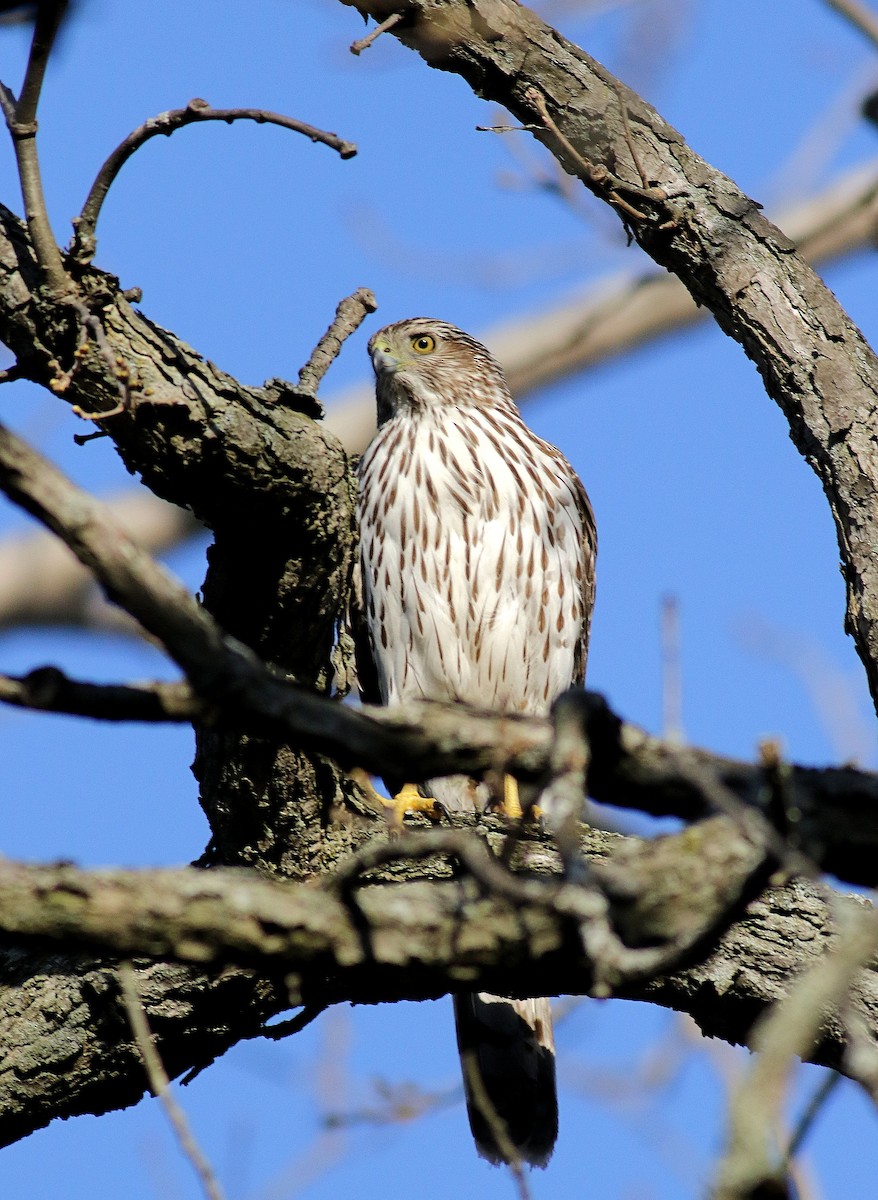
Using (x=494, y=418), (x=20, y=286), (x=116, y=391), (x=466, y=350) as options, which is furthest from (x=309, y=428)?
(x=466, y=350)

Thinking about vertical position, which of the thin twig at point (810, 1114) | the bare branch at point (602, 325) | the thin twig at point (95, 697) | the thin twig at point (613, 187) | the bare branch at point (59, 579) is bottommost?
the thin twig at point (810, 1114)

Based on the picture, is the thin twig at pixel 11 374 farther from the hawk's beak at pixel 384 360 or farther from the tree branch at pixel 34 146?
the hawk's beak at pixel 384 360

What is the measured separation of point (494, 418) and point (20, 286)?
2.83 meters

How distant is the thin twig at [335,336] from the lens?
380cm

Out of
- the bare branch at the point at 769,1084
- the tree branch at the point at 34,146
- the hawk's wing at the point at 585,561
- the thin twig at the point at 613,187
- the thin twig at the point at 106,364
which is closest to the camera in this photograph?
the bare branch at the point at 769,1084

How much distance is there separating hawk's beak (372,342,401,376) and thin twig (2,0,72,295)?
114 inches

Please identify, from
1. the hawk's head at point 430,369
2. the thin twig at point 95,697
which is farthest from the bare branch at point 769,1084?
the hawk's head at point 430,369

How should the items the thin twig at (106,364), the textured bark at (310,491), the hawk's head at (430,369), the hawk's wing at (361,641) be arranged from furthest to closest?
the hawk's head at (430,369) < the hawk's wing at (361,641) < the textured bark at (310,491) < the thin twig at (106,364)

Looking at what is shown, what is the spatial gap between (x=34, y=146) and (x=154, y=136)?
0.95ft

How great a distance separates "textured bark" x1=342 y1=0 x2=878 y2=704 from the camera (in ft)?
11.5

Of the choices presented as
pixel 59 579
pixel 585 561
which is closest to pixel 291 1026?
pixel 585 561

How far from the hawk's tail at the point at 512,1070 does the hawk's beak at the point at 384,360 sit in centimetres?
269

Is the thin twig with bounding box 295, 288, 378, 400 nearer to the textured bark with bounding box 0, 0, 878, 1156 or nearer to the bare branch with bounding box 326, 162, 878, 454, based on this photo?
the textured bark with bounding box 0, 0, 878, 1156

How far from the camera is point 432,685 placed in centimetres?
528
